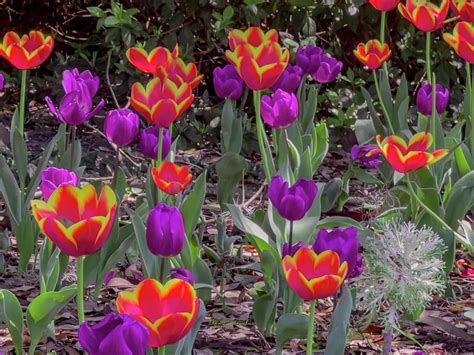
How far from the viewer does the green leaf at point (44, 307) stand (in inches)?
67.2

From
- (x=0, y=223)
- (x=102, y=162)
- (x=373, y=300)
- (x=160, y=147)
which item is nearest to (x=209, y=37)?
(x=102, y=162)

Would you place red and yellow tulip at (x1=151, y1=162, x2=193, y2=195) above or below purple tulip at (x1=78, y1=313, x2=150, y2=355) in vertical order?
below

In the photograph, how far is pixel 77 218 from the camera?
4.74 feet

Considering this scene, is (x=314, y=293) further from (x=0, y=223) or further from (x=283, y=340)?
(x=0, y=223)

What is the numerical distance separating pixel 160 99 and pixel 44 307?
627 mm

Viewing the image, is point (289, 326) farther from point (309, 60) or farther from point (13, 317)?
point (309, 60)

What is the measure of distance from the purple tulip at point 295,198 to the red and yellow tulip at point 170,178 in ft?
1.07

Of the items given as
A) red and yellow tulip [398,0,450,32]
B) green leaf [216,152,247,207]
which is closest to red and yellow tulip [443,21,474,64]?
red and yellow tulip [398,0,450,32]

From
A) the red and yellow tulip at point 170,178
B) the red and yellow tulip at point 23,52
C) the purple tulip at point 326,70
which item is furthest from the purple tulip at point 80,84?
the purple tulip at point 326,70

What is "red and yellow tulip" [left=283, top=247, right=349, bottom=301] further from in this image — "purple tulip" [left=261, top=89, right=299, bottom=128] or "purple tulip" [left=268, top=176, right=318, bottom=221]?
"purple tulip" [left=261, top=89, right=299, bottom=128]

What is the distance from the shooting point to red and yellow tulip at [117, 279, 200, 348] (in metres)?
1.22

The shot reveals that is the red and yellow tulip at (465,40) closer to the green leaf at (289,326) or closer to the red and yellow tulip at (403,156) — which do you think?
the red and yellow tulip at (403,156)

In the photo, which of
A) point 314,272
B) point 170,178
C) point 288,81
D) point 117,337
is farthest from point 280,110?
point 117,337

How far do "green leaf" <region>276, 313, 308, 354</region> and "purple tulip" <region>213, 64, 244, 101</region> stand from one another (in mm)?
992
